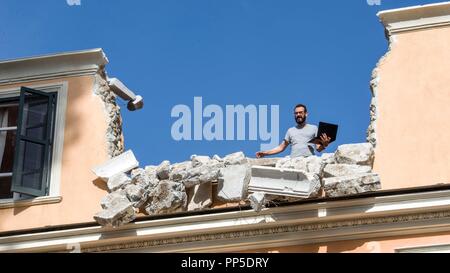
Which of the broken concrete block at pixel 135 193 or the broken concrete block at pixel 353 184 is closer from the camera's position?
the broken concrete block at pixel 353 184

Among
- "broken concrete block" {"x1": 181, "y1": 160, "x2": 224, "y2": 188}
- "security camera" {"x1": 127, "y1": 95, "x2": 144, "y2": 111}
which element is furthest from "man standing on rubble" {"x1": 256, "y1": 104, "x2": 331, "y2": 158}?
"security camera" {"x1": 127, "y1": 95, "x2": 144, "y2": 111}

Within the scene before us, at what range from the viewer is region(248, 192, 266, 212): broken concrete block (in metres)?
15.4

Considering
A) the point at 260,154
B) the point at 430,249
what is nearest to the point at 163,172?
the point at 260,154

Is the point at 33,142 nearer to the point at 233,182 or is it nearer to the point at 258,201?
the point at 233,182

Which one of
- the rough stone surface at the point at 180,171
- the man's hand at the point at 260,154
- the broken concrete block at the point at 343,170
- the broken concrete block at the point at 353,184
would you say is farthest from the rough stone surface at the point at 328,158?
the rough stone surface at the point at 180,171

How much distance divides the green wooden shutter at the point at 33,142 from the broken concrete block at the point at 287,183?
9.61ft

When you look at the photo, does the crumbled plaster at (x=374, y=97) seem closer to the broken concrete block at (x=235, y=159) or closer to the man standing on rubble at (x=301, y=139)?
the man standing on rubble at (x=301, y=139)

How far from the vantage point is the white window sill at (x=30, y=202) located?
1661 cm

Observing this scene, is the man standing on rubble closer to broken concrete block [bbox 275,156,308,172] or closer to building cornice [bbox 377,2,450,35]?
broken concrete block [bbox 275,156,308,172]

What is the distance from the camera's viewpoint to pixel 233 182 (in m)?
15.8

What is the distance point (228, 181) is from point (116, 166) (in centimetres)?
161

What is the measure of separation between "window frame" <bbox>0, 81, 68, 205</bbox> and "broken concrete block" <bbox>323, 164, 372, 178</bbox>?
138 inches

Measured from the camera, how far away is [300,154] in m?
16.3
